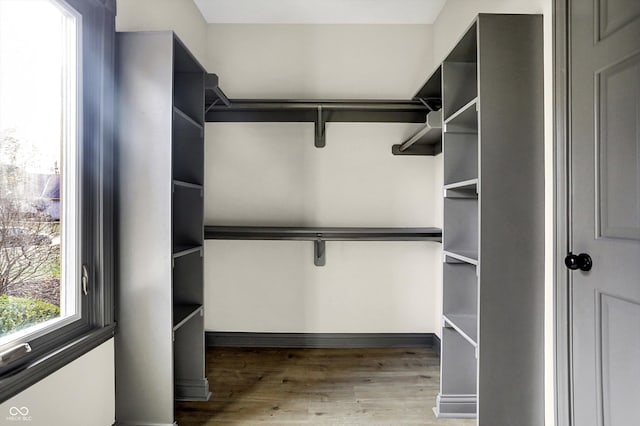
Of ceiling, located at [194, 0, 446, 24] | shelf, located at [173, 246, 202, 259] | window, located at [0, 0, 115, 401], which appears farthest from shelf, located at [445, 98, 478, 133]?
window, located at [0, 0, 115, 401]

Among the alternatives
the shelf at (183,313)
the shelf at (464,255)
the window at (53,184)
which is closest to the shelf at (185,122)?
the window at (53,184)

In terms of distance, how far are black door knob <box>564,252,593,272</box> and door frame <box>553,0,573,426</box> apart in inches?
1.7

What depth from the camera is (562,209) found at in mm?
1339

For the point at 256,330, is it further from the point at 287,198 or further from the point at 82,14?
the point at 82,14

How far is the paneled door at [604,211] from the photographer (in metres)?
1.06

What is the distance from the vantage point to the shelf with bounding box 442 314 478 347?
5.27ft

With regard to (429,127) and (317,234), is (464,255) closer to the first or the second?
(429,127)

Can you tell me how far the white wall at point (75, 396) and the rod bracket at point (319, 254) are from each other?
147 cm

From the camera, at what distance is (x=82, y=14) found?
1474 mm

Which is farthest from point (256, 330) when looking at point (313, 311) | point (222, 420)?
point (222, 420)

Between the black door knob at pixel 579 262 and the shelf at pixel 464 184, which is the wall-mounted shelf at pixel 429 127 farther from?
the black door knob at pixel 579 262

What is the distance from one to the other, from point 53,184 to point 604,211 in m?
2.04

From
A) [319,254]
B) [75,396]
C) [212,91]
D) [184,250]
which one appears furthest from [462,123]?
[75,396]

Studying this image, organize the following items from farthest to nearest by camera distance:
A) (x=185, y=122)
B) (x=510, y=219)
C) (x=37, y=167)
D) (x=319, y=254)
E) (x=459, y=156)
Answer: (x=319, y=254), (x=185, y=122), (x=459, y=156), (x=510, y=219), (x=37, y=167)
